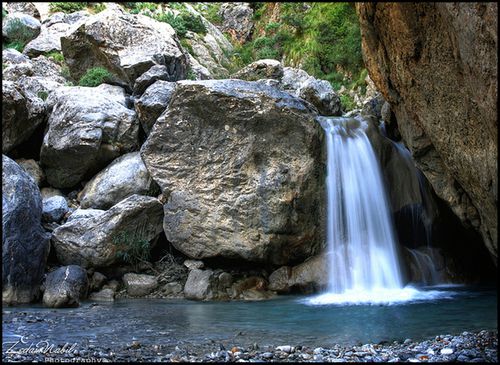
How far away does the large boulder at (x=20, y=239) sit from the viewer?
379 inches

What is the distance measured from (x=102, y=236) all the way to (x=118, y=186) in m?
2.32

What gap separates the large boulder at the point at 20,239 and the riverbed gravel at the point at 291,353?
4112 mm

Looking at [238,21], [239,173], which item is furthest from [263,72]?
[238,21]

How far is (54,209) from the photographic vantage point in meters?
12.5

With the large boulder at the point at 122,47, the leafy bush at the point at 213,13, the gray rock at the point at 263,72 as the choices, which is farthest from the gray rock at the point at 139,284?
the leafy bush at the point at 213,13

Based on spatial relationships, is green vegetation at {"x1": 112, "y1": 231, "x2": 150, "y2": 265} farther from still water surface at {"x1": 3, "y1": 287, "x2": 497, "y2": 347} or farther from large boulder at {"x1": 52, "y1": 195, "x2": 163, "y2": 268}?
still water surface at {"x1": 3, "y1": 287, "x2": 497, "y2": 347}

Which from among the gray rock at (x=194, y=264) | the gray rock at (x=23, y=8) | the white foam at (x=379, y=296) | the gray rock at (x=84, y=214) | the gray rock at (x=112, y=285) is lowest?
the white foam at (x=379, y=296)

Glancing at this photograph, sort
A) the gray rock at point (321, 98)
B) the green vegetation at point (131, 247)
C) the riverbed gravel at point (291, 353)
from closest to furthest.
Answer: the riverbed gravel at point (291, 353) → the green vegetation at point (131, 247) → the gray rock at point (321, 98)

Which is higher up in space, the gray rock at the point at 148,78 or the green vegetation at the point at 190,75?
the green vegetation at the point at 190,75

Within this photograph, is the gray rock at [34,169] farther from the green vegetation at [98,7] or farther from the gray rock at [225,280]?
the green vegetation at [98,7]

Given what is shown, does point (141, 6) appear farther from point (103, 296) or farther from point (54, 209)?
point (103, 296)

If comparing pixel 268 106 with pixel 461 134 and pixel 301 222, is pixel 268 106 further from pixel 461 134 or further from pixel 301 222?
pixel 461 134

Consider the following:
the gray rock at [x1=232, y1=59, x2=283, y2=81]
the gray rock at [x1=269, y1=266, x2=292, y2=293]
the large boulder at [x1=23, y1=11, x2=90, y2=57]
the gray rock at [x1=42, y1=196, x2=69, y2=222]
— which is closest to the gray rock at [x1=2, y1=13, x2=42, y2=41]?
the large boulder at [x1=23, y1=11, x2=90, y2=57]

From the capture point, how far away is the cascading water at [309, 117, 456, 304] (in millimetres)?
10859
